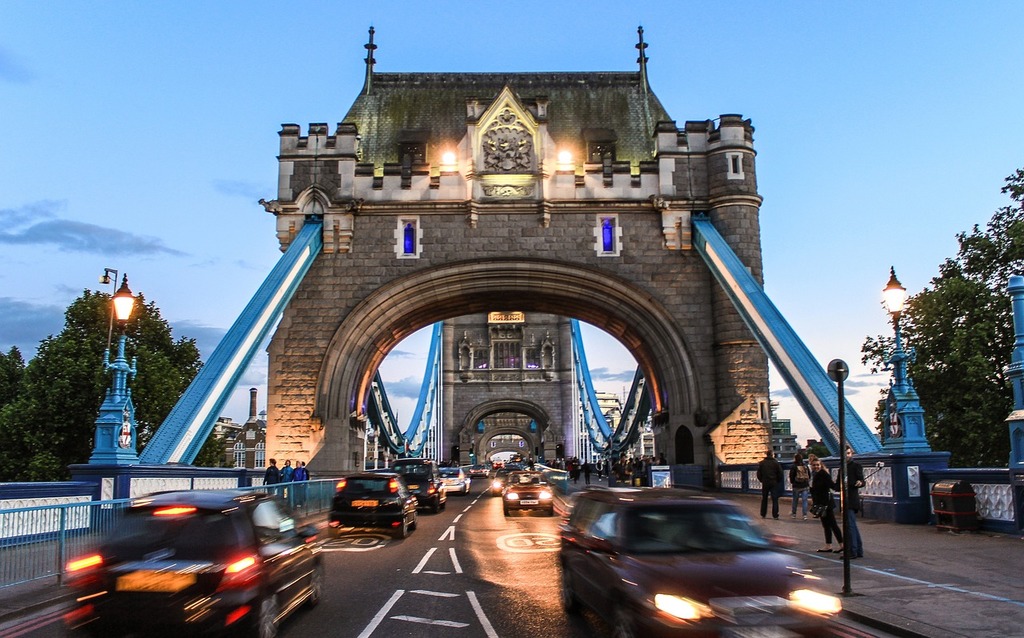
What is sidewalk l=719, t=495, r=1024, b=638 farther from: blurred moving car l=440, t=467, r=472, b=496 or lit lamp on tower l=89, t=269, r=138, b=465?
blurred moving car l=440, t=467, r=472, b=496

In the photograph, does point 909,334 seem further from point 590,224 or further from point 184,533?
point 184,533

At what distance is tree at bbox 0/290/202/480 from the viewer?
32094 millimetres

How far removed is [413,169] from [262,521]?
861 inches

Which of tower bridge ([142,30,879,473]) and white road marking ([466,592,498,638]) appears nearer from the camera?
white road marking ([466,592,498,638])

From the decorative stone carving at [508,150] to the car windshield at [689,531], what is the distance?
22102 millimetres

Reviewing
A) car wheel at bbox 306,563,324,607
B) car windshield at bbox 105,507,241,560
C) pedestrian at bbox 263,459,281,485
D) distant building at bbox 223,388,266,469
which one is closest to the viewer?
car windshield at bbox 105,507,241,560

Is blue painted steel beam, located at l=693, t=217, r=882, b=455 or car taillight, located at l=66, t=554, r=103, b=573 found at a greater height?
blue painted steel beam, located at l=693, t=217, r=882, b=455

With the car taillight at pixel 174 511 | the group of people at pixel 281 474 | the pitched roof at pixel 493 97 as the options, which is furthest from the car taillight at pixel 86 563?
the pitched roof at pixel 493 97

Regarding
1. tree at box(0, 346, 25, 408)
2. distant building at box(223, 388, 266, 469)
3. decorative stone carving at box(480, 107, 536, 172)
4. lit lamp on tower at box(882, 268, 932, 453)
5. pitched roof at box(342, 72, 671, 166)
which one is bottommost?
distant building at box(223, 388, 266, 469)

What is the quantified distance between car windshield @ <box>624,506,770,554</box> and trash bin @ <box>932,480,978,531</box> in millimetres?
8330

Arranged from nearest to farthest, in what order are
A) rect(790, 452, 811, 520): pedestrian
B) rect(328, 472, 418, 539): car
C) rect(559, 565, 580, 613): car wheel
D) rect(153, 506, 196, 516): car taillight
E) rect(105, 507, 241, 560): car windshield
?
1. rect(105, 507, 241, 560): car windshield
2. rect(153, 506, 196, 516): car taillight
3. rect(559, 565, 580, 613): car wheel
4. rect(328, 472, 418, 539): car
5. rect(790, 452, 811, 520): pedestrian

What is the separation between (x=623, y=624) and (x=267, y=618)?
2.94 meters

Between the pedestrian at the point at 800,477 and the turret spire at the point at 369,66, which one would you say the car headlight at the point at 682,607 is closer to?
the pedestrian at the point at 800,477

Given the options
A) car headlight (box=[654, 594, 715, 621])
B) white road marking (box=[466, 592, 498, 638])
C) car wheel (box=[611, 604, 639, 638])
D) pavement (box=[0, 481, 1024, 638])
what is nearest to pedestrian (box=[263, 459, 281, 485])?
pavement (box=[0, 481, 1024, 638])
